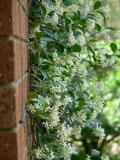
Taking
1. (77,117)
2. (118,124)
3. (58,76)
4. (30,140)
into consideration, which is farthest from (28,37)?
(118,124)

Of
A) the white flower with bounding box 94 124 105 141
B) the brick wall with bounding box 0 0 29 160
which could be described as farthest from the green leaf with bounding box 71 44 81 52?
the brick wall with bounding box 0 0 29 160

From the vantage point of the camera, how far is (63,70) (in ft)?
6.30

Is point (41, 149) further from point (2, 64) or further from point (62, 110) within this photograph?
point (2, 64)

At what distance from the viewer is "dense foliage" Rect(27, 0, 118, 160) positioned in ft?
5.39

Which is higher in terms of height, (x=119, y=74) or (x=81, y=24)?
(x=81, y=24)

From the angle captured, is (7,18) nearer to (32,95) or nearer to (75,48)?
(32,95)

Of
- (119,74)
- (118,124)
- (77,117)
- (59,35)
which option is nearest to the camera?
(59,35)

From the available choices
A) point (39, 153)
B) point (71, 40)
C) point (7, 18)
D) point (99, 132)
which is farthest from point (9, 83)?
point (99, 132)

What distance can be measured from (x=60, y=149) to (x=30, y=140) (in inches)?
8.3

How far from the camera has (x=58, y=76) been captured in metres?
1.75

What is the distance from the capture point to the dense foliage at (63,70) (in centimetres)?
164

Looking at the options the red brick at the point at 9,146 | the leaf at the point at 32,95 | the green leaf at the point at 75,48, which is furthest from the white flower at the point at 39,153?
the green leaf at the point at 75,48

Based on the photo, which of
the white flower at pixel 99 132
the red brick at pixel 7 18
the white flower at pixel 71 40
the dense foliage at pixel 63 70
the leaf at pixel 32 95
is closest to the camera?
the red brick at pixel 7 18

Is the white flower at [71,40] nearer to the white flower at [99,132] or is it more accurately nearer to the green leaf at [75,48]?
the green leaf at [75,48]
